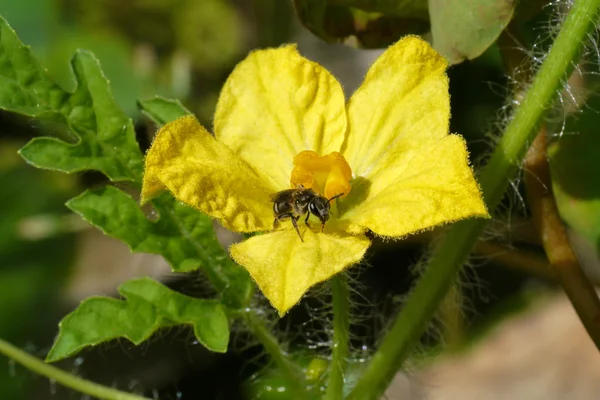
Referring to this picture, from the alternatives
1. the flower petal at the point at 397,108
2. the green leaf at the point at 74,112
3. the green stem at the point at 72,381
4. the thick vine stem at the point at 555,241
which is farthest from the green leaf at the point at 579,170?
the green stem at the point at 72,381

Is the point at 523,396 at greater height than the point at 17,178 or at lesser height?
lesser

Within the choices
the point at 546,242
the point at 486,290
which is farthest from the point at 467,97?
the point at 546,242

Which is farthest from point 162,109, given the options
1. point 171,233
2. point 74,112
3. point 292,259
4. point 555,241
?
point 555,241

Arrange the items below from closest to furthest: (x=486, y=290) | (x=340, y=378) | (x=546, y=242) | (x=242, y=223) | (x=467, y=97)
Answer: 1. (x=242, y=223)
2. (x=340, y=378)
3. (x=546, y=242)
4. (x=467, y=97)
5. (x=486, y=290)

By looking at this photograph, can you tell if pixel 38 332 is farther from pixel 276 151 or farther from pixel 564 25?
pixel 564 25

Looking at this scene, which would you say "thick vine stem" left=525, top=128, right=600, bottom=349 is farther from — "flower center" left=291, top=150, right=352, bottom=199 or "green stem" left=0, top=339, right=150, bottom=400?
"green stem" left=0, top=339, right=150, bottom=400

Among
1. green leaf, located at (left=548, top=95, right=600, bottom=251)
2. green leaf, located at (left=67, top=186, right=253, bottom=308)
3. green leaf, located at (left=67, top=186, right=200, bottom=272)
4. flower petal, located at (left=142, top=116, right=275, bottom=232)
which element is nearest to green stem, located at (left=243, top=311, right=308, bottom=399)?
green leaf, located at (left=67, top=186, right=253, bottom=308)

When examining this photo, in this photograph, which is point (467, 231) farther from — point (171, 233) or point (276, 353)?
point (171, 233)
